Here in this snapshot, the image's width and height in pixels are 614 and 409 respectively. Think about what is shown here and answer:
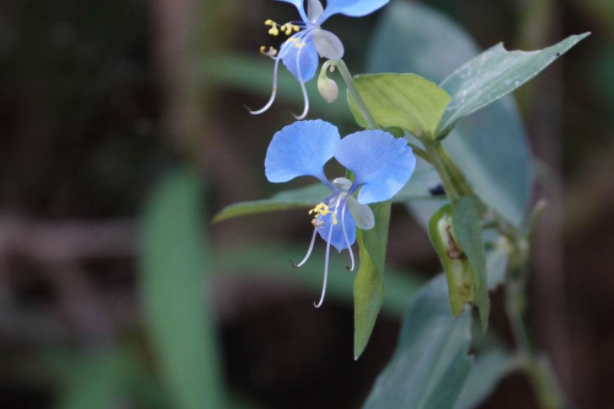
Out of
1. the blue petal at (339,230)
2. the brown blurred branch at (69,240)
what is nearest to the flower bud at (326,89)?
the blue petal at (339,230)

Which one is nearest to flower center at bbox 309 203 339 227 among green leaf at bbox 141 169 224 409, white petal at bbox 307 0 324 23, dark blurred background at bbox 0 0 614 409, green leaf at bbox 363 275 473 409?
white petal at bbox 307 0 324 23

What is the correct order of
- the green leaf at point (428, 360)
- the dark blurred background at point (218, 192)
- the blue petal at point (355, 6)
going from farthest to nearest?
1. the dark blurred background at point (218, 192)
2. the green leaf at point (428, 360)
3. the blue petal at point (355, 6)

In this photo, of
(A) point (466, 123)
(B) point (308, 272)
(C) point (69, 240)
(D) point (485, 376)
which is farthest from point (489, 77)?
(C) point (69, 240)

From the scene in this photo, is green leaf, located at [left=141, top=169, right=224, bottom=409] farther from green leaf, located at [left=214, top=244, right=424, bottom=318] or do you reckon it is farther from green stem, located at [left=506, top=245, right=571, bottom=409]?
green stem, located at [left=506, top=245, right=571, bottom=409]

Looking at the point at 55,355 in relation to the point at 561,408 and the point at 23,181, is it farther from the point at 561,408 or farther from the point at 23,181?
the point at 561,408

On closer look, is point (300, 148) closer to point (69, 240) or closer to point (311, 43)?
point (311, 43)

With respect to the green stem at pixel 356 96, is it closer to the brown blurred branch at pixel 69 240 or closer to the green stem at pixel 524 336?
the green stem at pixel 524 336
